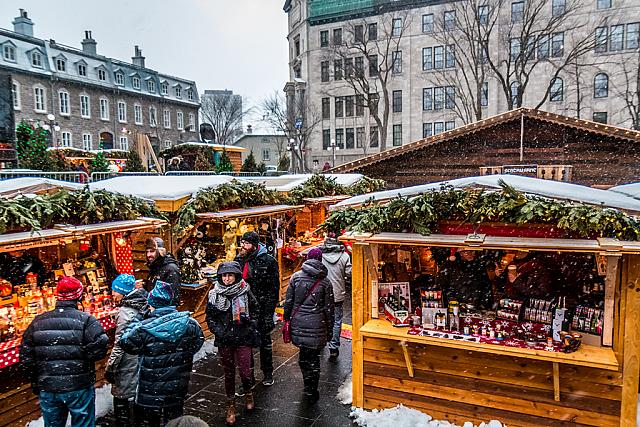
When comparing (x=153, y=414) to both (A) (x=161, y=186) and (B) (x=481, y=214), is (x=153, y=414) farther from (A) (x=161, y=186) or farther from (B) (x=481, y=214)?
(A) (x=161, y=186)

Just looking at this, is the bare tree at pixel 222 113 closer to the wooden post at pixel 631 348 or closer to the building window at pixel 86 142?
the building window at pixel 86 142

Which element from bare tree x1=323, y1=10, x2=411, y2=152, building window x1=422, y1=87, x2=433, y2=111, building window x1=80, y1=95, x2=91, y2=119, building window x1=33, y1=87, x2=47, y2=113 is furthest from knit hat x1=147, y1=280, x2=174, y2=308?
building window x1=80, y1=95, x2=91, y2=119

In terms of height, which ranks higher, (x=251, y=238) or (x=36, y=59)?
(x=36, y=59)

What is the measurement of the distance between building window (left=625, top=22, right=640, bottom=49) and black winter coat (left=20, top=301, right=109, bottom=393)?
39734 millimetres

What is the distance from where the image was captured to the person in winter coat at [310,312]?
605 cm

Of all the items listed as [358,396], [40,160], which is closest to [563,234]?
[358,396]

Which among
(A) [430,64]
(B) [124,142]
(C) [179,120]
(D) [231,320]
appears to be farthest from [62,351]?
(C) [179,120]

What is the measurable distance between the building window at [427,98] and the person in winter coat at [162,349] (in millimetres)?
38251

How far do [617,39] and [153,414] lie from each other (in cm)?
3986

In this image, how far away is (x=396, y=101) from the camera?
41.4 metres

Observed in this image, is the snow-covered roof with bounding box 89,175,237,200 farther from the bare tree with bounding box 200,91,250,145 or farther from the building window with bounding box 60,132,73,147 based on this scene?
the bare tree with bounding box 200,91,250,145

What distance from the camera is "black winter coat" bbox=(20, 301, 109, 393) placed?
14.5 ft

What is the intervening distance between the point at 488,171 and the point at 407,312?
10978 millimetres

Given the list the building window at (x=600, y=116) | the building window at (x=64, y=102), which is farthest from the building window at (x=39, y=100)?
the building window at (x=600, y=116)
